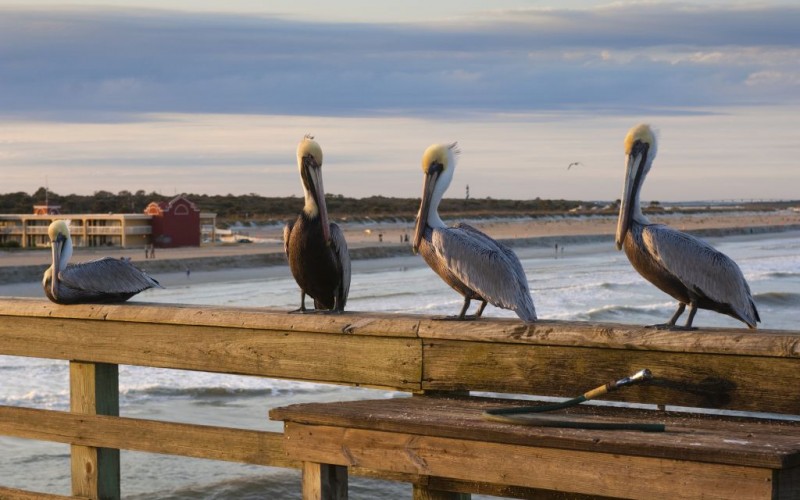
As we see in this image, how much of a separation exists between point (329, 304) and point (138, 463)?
6242 millimetres

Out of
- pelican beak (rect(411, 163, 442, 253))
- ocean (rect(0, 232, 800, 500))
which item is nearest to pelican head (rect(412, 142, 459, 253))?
pelican beak (rect(411, 163, 442, 253))

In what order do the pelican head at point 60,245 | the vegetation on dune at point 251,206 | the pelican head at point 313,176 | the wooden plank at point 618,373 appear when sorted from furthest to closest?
the vegetation on dune at point 251,206 < the pelican head at point 60,245 < the pelican head at point 313,176 < the wooden plank at point 618,373

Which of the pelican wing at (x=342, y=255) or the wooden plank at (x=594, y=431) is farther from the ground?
the pelican wing at (x=342, y=255)

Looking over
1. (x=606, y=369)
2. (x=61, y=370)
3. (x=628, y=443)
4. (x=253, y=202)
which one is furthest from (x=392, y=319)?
(x=253, y=202)

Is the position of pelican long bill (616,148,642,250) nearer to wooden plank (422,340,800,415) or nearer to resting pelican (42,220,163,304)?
wooden plank (422,340,800,415)

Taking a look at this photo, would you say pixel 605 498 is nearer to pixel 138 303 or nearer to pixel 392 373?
pixel 392 373

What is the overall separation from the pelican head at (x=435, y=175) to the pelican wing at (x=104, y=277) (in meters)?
1.31

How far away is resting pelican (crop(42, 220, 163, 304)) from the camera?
4648mm

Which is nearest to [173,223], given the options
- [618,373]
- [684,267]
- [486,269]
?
[486,269]

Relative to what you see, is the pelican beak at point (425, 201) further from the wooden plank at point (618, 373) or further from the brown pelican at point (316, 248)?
the wooden plank at point (618, 373)

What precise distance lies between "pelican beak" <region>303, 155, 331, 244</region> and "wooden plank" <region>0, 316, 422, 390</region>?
0.78m

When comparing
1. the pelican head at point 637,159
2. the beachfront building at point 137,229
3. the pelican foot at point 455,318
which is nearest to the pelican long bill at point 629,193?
the pelican head at point 637,159

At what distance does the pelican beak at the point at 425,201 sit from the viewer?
427cm

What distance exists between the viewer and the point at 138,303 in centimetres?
449
